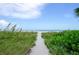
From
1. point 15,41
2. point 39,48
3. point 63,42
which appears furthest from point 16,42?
point 63,42

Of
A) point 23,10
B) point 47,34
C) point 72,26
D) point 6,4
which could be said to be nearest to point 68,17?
point 72,26

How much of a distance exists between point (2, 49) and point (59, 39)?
514mm

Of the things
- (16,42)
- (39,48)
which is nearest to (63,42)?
(39,48)

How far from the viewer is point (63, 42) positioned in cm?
248

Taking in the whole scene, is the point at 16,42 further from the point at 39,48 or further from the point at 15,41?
the point at 39,48

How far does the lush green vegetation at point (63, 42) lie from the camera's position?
96.3 inches

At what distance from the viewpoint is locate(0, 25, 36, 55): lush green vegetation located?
2.45 m

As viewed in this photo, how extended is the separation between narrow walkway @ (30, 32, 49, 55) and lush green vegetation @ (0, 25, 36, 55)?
0.04 metres

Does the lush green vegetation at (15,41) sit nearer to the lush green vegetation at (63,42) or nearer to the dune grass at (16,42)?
A: the dune grass at (16,42)

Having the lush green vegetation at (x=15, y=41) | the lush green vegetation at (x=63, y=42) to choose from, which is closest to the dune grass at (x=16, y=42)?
the lush green vegetation at (x=15, y=41)

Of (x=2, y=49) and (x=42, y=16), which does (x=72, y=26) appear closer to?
(x=42, y=16)

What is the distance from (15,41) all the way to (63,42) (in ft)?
1.40

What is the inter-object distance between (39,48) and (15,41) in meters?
0.22

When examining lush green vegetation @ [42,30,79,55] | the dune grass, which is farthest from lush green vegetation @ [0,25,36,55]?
lush green vegetation @ [42,30,79,55]
